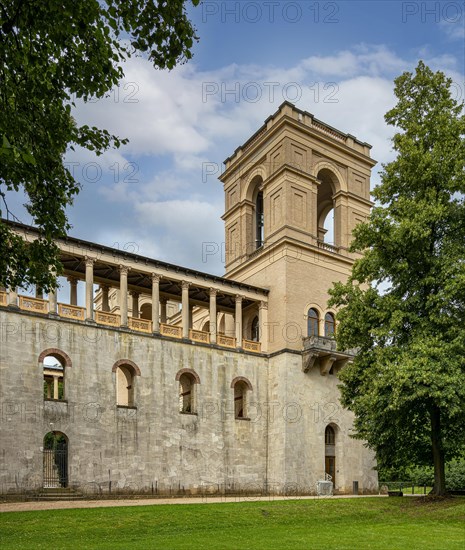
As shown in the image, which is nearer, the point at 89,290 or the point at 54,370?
the point at 89,290

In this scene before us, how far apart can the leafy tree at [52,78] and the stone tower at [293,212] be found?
75.0 feet

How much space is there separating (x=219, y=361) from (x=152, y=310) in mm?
5293

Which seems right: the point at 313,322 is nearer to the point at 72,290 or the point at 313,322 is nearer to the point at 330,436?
the point at 330,436

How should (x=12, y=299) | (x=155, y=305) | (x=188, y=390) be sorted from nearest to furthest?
(x=12, y=299) → (x=155, y=305) → (x=188, y=390)

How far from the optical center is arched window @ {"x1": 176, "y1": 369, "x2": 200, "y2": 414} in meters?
33.7

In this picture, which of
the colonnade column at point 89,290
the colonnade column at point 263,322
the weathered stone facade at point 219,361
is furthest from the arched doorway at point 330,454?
the colonnade column at point 89,290

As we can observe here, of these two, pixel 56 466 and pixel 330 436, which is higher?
pixel 330 436

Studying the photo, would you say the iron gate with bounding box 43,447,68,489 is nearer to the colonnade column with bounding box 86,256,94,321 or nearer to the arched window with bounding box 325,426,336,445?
the colonnade column with bounding box 86,256,94,321

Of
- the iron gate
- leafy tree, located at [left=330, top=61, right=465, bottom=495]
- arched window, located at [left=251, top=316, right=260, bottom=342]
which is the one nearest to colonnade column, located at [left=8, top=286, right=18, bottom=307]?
the iron gate

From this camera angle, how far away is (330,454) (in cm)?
3675

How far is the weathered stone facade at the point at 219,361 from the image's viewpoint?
28.8m

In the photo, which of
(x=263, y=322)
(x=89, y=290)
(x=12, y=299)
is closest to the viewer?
(x=12, y=299)

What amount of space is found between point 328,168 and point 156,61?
99.7 feet

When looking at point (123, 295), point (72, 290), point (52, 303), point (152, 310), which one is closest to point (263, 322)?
point (152, 310)
